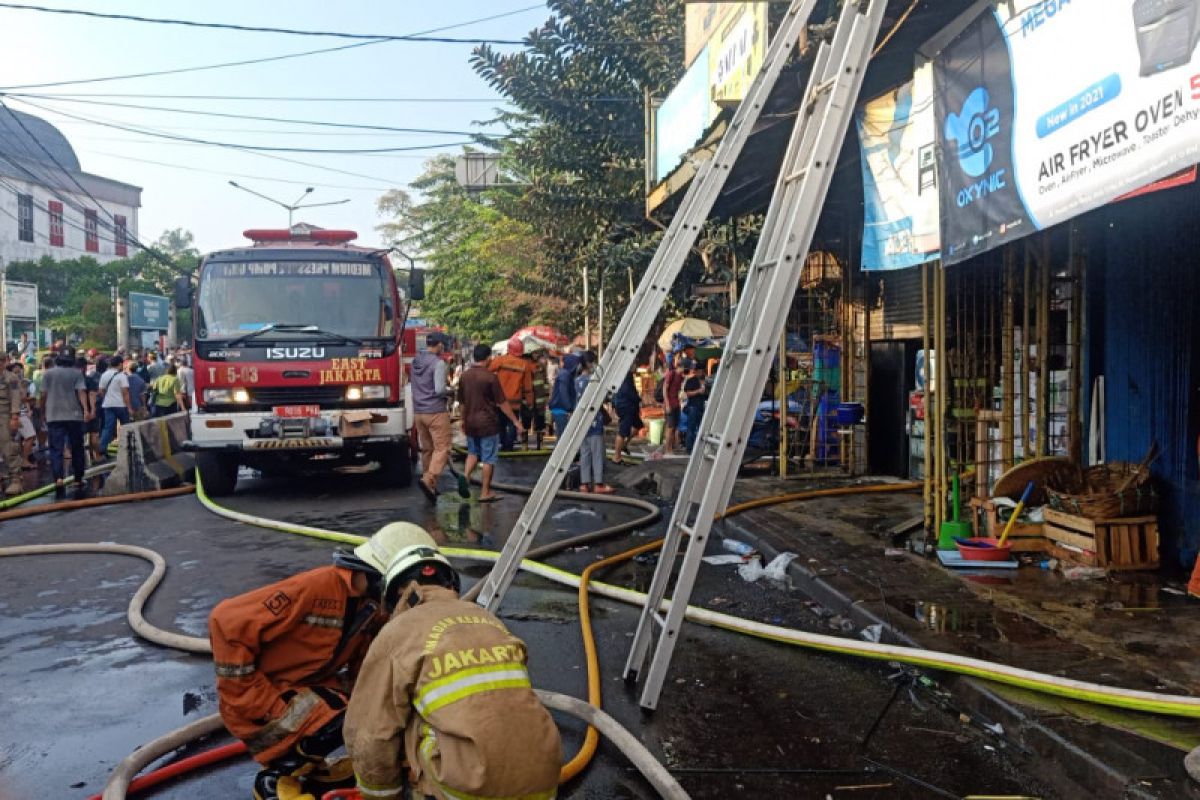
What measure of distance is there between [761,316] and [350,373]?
289 inches

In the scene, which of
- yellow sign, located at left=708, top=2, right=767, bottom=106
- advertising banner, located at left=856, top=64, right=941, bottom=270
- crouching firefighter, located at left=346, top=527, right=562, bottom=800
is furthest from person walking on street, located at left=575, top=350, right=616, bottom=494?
crouching firefighter, located at left=346, top=527, right=562, bottom=800

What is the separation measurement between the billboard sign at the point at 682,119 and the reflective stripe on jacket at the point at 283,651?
23.8ft

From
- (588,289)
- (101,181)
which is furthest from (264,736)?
(101,181)

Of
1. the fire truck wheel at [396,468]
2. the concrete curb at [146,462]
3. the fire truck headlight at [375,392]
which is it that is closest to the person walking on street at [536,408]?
the fire truck wheel at [396,468]

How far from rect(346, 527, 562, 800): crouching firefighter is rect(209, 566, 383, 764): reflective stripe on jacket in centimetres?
64

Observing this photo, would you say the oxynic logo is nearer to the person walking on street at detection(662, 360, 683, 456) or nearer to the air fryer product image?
the air fryer product image

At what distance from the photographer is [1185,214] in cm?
583

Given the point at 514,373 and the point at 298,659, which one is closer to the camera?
the point at 298,659

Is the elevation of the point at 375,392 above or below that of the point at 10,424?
above

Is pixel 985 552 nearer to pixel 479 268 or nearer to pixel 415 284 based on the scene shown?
pixel 415 284

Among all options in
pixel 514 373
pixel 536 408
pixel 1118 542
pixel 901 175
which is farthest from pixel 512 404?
pixel 1118 542

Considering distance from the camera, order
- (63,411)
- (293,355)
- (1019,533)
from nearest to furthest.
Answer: (1019,533), (293,355), (63,411)

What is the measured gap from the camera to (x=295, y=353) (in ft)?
33.9

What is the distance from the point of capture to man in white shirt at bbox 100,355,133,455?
14477mm
